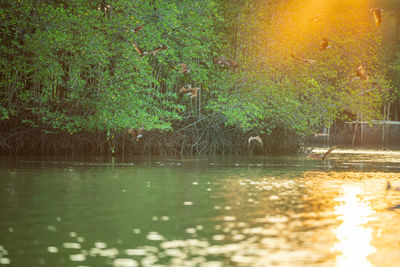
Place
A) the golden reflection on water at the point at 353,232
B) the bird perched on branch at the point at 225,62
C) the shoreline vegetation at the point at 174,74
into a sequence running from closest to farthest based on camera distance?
the golden reflection on water at the point at 353,232 → the shoreline vegetation at the point at 174,74 → the bird perched on branch at the point at 225,62

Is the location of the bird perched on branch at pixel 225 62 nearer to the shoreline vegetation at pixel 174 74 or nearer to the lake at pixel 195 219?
the shoreline vegetation at pixel 174 74

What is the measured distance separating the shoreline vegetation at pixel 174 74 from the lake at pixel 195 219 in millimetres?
5553

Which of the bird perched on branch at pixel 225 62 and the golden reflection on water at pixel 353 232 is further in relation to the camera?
the bird perched on branch at pixel 225 62

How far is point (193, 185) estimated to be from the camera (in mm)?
17344

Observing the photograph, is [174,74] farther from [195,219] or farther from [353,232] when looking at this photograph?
[353,232]

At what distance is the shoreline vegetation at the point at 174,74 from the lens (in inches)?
965

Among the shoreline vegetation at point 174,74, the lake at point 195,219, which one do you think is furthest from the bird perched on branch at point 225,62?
the lake at point 195,219

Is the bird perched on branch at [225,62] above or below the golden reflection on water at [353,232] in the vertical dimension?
above

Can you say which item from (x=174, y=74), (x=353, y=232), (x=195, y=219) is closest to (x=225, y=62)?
(x=174, y=74)

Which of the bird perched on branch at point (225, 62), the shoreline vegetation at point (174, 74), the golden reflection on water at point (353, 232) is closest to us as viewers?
the golden reflection on water at point (353, 232)

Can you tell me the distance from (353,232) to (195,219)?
2498 millimetres

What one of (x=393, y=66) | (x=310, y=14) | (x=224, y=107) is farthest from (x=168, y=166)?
(x=393, y=66)

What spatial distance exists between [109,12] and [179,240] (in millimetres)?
18819

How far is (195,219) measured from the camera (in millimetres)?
11484
